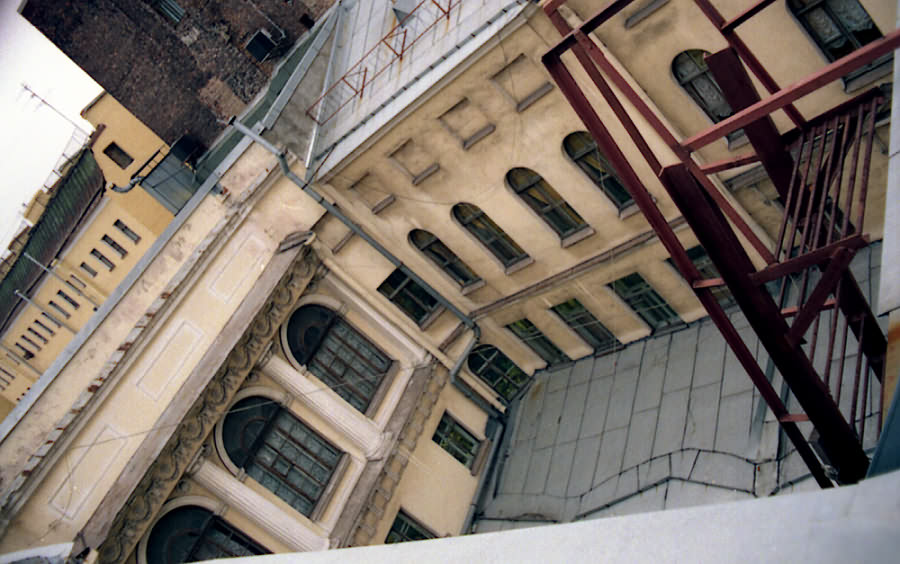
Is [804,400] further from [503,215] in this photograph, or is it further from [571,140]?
[503,215]

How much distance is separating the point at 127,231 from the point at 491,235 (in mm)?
23459

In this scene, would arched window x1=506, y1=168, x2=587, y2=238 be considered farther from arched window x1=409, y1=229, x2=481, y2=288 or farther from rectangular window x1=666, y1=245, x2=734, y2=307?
arched window x1=409, y1=229, x2=481, y2=288

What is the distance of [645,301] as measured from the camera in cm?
1652

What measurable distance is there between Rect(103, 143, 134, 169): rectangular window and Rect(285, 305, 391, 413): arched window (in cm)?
1723

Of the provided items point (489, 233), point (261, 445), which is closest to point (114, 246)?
point (261, 445)

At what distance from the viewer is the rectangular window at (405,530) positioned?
17.5 m

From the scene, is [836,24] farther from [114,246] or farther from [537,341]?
[114,246]

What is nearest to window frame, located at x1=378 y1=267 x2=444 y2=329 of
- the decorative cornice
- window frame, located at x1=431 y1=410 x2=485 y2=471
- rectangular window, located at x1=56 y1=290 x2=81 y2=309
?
the decorative cornice

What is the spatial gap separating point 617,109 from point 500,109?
5906 mm

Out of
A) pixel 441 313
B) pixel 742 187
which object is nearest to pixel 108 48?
pixel 441 313

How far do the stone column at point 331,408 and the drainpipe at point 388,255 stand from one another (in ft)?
9.32

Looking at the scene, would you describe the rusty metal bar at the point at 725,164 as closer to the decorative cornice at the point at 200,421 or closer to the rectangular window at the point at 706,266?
the rectangular window at the point at 706,266

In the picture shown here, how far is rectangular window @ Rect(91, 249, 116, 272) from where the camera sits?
115 ft

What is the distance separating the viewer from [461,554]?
4.18 m
